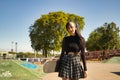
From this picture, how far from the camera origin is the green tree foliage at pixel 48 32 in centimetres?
5056

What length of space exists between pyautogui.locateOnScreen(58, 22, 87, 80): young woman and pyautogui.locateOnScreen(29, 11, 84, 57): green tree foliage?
45.3 meters

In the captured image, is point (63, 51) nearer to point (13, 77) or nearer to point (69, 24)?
point (69, 24)

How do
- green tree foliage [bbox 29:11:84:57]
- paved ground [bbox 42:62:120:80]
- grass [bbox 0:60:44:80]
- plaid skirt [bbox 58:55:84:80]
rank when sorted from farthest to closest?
1. green tree foliage [bbox 29:11:84:57]
2. paved ground [bbox 42:62:120:80]
3. grass [bbox 0:60:44:80]
4. plaid skirt [bbox 58:55:84:80]

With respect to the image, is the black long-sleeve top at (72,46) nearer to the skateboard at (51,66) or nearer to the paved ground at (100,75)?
the skateboard at (51,66)

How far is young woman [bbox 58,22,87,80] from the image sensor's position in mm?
4320

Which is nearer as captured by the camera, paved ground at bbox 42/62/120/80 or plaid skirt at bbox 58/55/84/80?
→ plaid skirt at bbox 58/55/84/80

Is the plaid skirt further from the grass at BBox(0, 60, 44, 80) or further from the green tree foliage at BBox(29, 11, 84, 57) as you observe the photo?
the green tree foliage at BBox(29, 11, 84, 57)

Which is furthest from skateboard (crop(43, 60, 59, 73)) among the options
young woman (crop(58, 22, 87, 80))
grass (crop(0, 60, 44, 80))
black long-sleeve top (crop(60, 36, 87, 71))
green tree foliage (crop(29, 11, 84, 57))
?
green tree foliage (crop(29, 11, 84, 57))

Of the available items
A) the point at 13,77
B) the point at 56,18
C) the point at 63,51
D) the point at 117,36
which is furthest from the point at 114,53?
the point at 63,51

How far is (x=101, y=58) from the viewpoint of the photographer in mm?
51406

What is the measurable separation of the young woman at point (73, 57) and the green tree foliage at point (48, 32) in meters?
45.3

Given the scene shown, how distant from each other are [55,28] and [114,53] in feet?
43.2

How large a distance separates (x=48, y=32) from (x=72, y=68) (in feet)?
154

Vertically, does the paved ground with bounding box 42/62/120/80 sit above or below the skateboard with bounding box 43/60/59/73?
below
